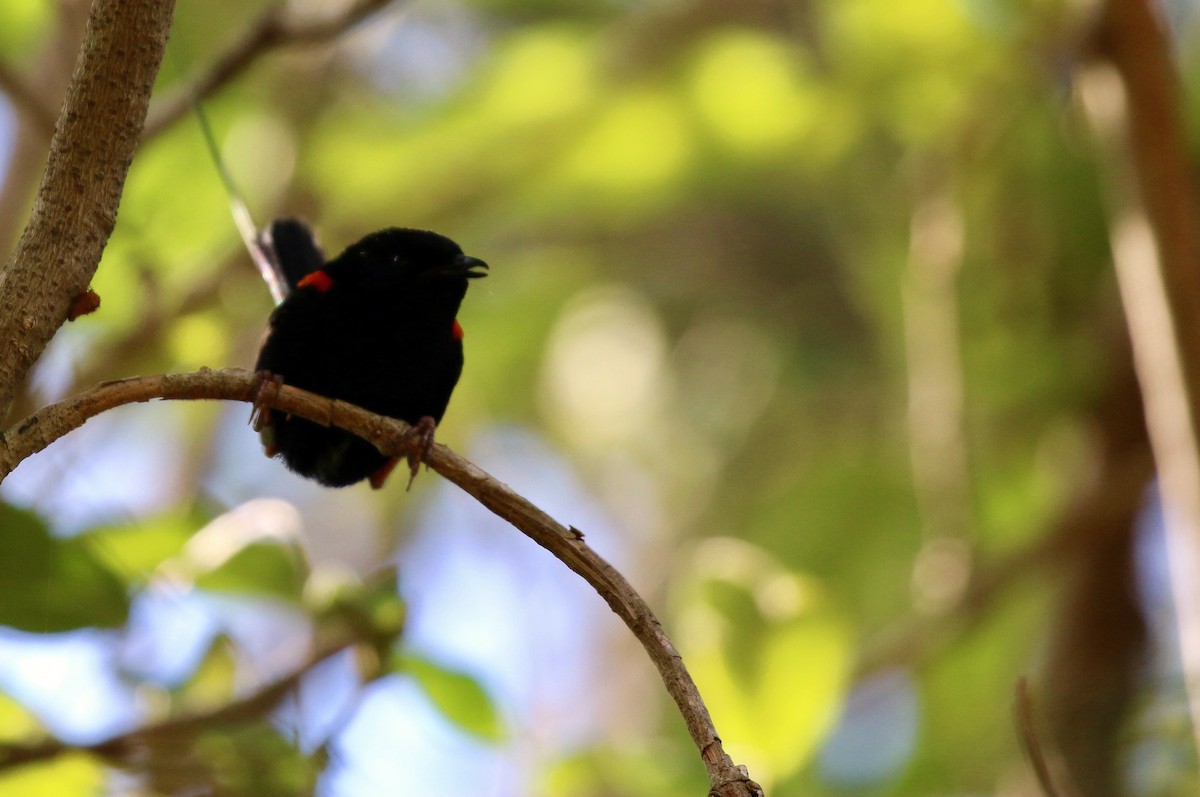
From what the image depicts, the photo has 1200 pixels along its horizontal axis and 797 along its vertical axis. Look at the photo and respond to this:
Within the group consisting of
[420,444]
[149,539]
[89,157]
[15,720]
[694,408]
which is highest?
[694,408]

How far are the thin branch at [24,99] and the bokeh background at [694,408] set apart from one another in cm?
14

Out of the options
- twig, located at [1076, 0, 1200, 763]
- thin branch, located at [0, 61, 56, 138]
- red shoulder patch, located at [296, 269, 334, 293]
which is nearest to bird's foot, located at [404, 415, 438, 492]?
red shoulder patch, located at [296, 269, 334, 293]

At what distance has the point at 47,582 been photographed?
2092 mm

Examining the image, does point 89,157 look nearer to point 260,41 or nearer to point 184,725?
point 184,725

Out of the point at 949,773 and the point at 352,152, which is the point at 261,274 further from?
the point at 949,773

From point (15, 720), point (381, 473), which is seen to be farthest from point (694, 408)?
point (15, 720)

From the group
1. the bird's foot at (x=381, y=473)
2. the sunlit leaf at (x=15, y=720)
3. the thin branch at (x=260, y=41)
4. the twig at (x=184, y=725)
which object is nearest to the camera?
the twig at (x=184, y=725)

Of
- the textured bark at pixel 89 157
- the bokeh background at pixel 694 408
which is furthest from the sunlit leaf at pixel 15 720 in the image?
the textured bark at pixel 89 157

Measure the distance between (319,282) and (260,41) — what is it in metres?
0.59

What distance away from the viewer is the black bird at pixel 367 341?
2.92 metres

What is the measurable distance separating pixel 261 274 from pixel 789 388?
2964 mm

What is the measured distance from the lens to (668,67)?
4.59 metres

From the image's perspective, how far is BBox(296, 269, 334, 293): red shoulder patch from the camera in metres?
3.02

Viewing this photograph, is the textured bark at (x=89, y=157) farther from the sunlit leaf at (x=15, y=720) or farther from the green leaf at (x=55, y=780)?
the sunlit leaf at (x=15, y=720)
